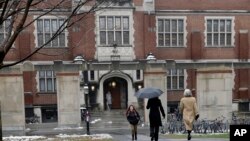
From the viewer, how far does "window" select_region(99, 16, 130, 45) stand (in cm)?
3198

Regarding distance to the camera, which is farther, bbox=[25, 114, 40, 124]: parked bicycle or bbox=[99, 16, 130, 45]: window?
bbox=[99, 16, 130, 45]: window

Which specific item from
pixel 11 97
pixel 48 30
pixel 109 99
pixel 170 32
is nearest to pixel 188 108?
pixel 11 97

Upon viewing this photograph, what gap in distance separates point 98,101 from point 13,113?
10.9 meters

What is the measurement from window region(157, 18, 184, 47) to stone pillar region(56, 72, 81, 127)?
1232 cm

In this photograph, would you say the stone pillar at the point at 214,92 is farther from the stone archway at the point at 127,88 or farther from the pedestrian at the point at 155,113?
the pedestrian at the point at 155,113

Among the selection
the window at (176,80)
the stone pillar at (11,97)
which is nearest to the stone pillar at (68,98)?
the stone pillar at (11,97)

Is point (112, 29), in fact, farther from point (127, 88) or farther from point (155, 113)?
point (155, 113)

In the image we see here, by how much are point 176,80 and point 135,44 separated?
184 inches

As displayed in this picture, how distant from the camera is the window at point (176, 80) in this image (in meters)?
33.7

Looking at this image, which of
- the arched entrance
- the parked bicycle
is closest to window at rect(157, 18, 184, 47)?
the arched entrance

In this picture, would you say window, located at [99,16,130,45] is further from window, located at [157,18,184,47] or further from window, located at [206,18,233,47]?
window, located at [206,18,233,47]

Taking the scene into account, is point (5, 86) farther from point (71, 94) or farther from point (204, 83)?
point (204, 83)

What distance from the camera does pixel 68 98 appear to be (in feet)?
74.7

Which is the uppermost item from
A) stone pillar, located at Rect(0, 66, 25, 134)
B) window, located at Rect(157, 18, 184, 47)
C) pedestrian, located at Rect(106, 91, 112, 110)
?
window, located at Rect(157, 18, 184, 47)
